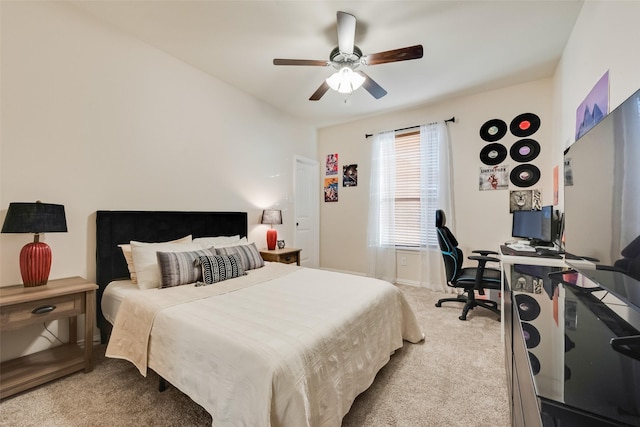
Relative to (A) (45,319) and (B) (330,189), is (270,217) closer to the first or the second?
(B) (330,189)

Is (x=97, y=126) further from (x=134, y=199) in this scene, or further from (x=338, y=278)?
(x=338, y=278)

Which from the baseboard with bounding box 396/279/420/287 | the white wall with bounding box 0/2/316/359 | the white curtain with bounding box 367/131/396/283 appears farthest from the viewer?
the white curtain with bounding box 367/131/396/283

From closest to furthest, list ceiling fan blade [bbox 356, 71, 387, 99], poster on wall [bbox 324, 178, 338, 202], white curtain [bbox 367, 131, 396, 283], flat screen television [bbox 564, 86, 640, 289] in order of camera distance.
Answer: flat screen television [bbox 564, 86, 640, 289], ceiling fan blade [bbox 356, 71, 387, 99], white curtain [bbox 367, 131, 396, 283], poster on wall [bbox 324, 178, 338, 202]

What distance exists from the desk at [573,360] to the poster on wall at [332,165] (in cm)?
374

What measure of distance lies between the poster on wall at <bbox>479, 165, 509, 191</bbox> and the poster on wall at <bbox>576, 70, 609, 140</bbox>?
4.26 feet

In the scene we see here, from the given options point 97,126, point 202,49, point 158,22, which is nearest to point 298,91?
point 202,49

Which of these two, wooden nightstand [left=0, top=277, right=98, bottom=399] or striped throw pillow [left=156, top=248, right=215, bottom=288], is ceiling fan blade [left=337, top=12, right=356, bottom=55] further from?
wooden nightstand [left=0, top=277, right=98, bottom=399]

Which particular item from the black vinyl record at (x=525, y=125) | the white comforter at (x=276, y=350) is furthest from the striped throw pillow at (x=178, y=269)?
the black vinyl record at (x=525, y=125)

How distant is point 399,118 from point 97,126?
3.85 meters

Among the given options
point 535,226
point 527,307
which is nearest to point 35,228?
point 527,307

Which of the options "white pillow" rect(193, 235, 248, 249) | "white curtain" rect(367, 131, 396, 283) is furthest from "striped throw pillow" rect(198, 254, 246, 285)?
"white curtain" rect(367, 131, 396, 283)

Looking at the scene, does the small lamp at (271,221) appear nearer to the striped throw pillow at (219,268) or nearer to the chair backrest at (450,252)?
the striped throw pillow at (219,268)

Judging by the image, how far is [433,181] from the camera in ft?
12.8

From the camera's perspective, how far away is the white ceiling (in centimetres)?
214
